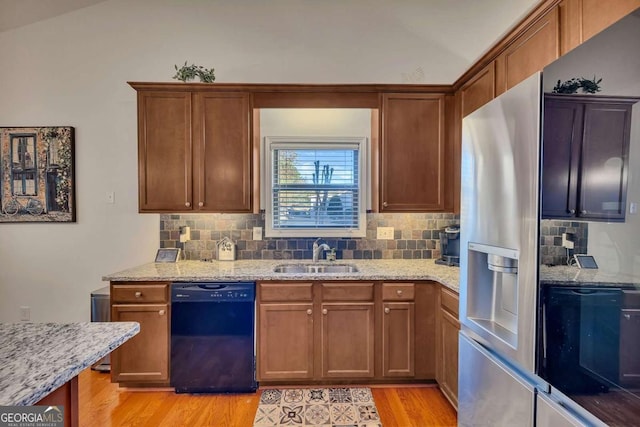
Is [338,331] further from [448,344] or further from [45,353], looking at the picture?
[45,353]

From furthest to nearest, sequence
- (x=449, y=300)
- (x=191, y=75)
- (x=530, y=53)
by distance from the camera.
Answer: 1. (x=191, y=75)
2. (x=449, y=300)
3. (x=530, y=53)

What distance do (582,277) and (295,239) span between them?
7.49 ft

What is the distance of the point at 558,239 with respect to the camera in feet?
3.26

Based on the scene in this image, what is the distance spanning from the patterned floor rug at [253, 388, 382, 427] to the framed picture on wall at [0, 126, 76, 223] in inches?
101

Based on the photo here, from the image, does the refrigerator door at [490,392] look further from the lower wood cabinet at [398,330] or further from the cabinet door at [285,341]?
the cabinet door at [285,341]

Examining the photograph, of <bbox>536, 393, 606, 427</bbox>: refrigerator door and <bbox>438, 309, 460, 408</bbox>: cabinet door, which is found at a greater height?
<bbox>536, 393, 606, 427</bbox>: refrigerator door

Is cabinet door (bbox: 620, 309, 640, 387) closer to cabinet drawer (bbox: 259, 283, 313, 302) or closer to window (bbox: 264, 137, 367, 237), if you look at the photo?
cabinet drawer (bbox: 259, 283, 313, 302)

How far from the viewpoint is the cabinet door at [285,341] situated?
2346 mm

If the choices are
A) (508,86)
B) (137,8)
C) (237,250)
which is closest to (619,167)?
(508,86)

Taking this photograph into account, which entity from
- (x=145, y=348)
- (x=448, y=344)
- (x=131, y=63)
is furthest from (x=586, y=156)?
(x=131, y=63)

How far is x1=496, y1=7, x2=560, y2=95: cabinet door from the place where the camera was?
58.4 inches

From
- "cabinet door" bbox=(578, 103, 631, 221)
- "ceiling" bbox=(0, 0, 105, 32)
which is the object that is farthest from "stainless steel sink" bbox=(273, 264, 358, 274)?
"ceiling" bbox=(0, 0, 105, 32)

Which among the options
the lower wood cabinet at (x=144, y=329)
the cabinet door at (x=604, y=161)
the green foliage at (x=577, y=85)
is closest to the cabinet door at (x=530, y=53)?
the green foliage at (x=577, y=85)

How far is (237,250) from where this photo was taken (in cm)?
295
